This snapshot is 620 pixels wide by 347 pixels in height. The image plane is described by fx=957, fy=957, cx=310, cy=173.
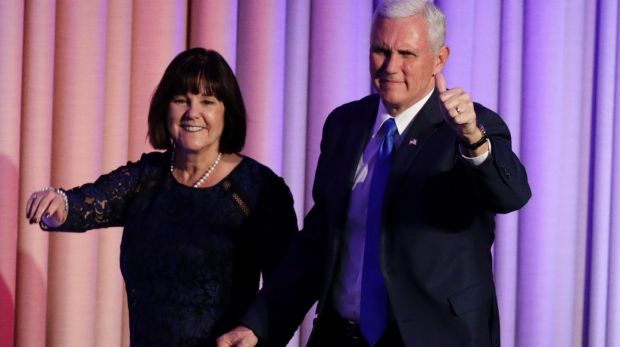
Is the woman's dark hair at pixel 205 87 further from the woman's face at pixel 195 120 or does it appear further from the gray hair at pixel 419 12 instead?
the gray hair at pixel 419 12

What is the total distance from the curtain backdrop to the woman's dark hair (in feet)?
2.85

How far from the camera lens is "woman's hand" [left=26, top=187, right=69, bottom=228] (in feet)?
6.59

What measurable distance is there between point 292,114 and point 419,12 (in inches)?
56.3

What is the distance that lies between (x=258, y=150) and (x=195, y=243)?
3.67ft

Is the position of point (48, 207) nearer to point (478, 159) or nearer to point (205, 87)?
point (205, 87)

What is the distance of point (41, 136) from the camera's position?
9.91 ft

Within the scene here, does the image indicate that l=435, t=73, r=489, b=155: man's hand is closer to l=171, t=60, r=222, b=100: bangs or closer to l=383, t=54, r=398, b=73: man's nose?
Result: l=383, t=54, r=398, b=73: man's nose

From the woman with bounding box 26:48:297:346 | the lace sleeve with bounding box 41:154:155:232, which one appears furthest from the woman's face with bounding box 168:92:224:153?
the lace sleeve with bounding box 41:154:155:232

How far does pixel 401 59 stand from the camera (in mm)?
1908

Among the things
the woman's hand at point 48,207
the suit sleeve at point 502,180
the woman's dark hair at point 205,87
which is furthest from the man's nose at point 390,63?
the woman's hand at point 48,207

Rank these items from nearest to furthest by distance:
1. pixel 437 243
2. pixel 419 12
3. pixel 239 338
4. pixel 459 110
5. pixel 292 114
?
pixel 459 110 < pixel 437 243 < pixel 419 12 < pixel 239 338 < pixel 292 114

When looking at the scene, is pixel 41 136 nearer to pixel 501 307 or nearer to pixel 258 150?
pixel 258 150

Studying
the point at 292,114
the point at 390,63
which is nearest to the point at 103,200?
the point at 390,63

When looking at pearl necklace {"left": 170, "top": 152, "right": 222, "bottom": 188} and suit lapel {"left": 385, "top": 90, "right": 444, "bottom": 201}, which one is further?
pearl necklace {"left": 170, "top": 152, "right": 222, "bottom": 188}
